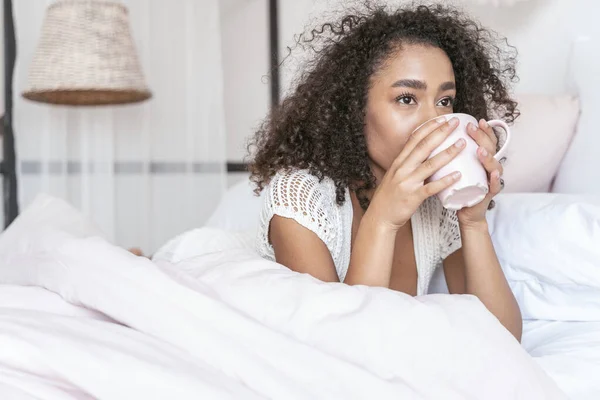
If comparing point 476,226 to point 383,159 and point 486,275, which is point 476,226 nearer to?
point 486,275

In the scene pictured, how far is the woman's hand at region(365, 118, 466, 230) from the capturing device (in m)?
0.95

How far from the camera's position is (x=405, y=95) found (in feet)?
3.69

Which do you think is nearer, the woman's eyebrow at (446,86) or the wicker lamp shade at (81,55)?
the woman's eyebrow at (446,86)

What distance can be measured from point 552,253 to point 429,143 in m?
0.33

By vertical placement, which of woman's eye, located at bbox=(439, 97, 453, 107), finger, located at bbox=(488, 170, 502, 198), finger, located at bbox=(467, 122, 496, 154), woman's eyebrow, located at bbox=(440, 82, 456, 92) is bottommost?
finger, located at bbox=(488, 170, 502, 198)

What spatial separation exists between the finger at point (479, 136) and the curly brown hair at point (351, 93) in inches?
10.6

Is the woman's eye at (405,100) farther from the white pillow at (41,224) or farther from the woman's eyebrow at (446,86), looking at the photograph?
the white pillow at (41,224)

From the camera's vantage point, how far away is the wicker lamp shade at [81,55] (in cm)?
213

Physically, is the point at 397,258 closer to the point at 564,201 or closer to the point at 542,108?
the point at 564,201

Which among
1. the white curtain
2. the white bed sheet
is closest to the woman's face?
the white bed sheet

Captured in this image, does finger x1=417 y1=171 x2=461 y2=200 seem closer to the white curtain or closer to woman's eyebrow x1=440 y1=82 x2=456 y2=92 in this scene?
woman's eyebrow x1=440 y1=82 x2=456 y2=92

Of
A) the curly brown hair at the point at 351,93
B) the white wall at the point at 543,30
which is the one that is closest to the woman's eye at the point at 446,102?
the curly brown hair at the point at 351,93

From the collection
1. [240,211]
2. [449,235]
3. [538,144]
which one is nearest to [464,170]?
[449,235]

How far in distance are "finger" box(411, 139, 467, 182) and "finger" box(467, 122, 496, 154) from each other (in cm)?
3
